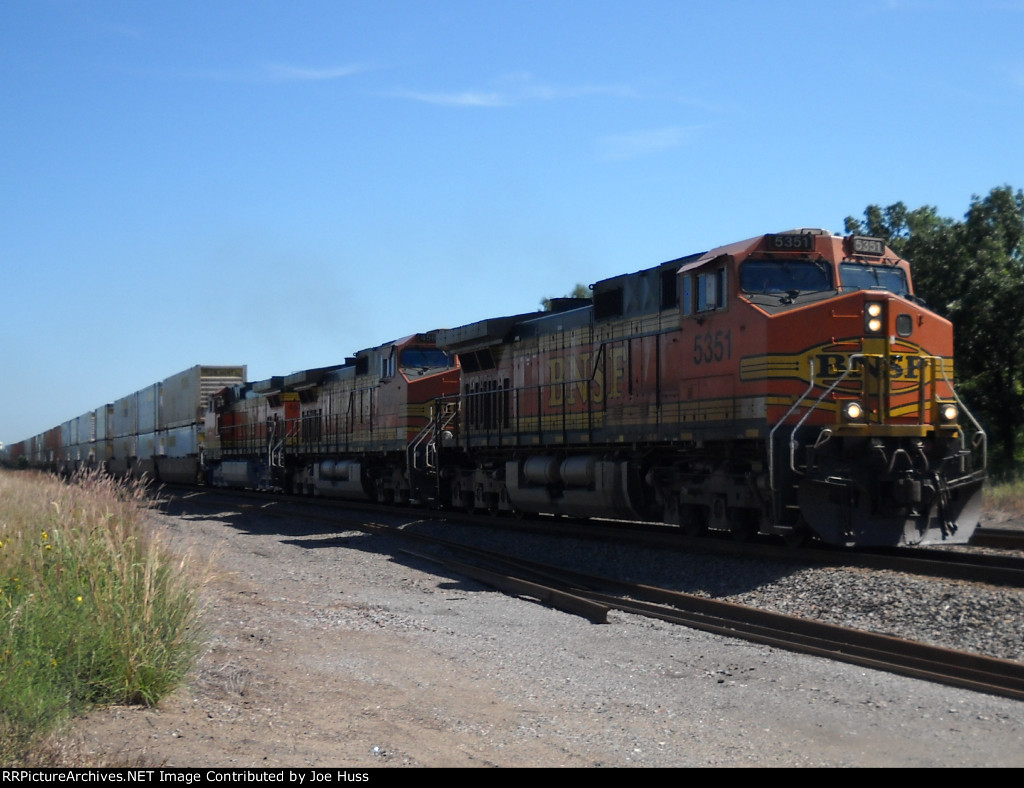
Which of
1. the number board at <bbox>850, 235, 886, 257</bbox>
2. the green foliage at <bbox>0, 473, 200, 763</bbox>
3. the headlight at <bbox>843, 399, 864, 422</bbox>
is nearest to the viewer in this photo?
the green foliage at <bbox>0, 473, 200, 763</bbox>

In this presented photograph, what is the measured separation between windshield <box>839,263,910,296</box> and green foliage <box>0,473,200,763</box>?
809cm

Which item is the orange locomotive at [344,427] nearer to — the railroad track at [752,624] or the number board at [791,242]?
the railroad track at [752,624]

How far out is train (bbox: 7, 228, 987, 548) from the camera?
430 inches

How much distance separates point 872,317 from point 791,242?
131 centimetres

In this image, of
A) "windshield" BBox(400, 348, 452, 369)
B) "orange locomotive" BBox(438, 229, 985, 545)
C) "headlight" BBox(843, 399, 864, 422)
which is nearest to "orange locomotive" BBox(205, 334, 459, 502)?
"windshield" BBox(400, 348, 452, 369)

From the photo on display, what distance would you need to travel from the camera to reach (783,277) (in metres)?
11.9

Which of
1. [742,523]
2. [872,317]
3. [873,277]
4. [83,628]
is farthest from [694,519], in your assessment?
[83,628]

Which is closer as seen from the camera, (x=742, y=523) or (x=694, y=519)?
(x=742, y=523)

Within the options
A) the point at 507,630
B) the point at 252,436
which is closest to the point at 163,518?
the point at 252,436

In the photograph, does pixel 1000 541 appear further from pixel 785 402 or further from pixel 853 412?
pixel 785 402

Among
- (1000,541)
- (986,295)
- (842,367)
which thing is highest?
(986,295)

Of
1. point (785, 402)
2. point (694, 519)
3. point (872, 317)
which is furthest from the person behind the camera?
point (694, 519)

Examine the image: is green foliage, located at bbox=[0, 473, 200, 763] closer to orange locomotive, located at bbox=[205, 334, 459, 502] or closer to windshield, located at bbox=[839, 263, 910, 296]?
windshield, located at bbox=[839, 263, 910, 296]

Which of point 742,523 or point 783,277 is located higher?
point 783,277
